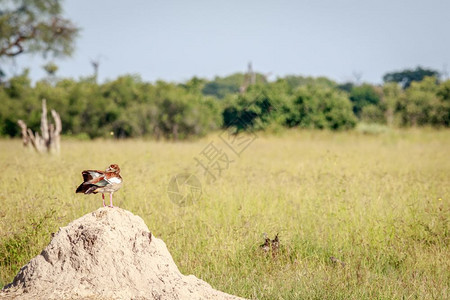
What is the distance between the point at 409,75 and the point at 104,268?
77.7m

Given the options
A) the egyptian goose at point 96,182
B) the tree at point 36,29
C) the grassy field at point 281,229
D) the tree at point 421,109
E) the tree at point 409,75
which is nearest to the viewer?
the egyptian goose at point 96,182

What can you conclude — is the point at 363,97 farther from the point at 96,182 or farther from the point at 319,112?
the point at 96,182

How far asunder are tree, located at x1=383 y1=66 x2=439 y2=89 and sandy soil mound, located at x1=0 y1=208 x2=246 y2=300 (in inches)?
2773

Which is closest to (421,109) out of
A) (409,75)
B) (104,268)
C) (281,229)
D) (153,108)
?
(153,108)

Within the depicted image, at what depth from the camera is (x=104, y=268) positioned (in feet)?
11.6

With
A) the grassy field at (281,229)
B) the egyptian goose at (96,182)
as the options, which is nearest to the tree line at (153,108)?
the grassy field at (281,229)

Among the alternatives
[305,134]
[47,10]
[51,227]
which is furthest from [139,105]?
[51,227]

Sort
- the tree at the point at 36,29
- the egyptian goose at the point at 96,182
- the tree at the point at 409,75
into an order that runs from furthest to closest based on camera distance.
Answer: the tree at the point at 409,75, the tree at the point at 36,29, the egyptian goose at the point at 96,182

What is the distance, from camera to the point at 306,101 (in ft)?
87.8

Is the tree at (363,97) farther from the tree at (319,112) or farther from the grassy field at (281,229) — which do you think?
the grassy field at (281,229)

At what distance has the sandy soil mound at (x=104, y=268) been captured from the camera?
11.3 feet

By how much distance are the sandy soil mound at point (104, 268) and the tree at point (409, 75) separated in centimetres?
7043

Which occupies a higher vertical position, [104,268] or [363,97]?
[104,268]

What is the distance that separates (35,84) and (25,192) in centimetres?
1973
